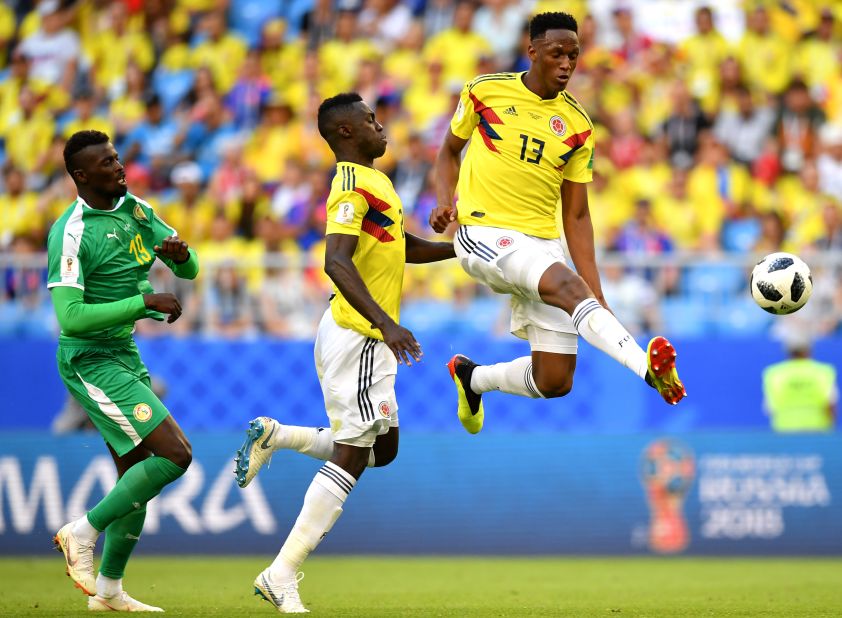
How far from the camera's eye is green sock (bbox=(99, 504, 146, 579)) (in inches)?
303

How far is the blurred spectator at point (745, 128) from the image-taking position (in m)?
15.4

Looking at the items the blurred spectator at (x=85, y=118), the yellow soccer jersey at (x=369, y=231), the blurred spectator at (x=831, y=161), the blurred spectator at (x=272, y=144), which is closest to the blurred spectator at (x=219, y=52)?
the blurred spectator at (x=272, y=144)

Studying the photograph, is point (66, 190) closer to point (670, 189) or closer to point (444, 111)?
point (444, 111)

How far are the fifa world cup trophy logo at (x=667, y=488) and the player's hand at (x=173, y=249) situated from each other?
6367mm

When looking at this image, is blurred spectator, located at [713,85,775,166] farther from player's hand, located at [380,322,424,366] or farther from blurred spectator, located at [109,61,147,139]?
player's hand, located at [380,322,424,366]

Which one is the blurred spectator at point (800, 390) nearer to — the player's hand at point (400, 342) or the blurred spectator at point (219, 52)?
the player's hand at point (400, 342)

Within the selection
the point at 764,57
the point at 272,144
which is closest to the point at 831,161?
the point at 764,57

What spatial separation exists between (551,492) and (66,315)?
6797 millimetres

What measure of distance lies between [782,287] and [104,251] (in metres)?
3.95

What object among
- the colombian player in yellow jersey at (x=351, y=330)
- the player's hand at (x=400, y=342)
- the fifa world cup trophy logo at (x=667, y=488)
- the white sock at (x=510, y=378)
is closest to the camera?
the player's hand at (x=400, y=342)

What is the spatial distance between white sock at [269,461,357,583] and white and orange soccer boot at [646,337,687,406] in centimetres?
178

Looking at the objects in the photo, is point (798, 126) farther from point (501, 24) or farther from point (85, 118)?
point (85, 118)

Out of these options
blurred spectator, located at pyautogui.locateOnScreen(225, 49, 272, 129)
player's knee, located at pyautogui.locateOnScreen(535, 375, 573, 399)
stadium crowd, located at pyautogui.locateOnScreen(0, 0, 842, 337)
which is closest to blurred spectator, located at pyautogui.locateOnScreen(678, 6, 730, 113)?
stadium crowd, located at pyautogui.locateOnScreen(0, 0, 842, 337)

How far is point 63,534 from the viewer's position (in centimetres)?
763
